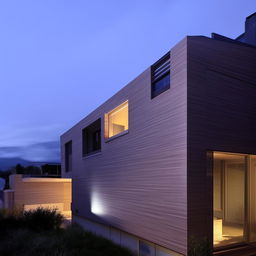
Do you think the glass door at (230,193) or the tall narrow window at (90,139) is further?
the tall narrow window at (90,139)

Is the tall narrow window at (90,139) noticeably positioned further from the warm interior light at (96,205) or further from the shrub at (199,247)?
the shrub at (199,247)

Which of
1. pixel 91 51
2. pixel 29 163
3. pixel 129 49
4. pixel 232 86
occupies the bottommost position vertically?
pixel 29 163

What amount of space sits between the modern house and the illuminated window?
3.45 feet

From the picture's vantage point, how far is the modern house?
525 centimetres

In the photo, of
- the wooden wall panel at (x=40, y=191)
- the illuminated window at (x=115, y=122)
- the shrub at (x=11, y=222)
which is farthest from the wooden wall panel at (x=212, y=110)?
the wooden wall panel at (x=40, y=191)

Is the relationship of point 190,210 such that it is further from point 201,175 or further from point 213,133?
point 213,133

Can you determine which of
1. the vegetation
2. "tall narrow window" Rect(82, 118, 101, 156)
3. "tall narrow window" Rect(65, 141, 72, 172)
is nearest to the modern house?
the vegetation

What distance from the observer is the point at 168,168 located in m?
5.75

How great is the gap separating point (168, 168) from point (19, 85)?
73780 mm

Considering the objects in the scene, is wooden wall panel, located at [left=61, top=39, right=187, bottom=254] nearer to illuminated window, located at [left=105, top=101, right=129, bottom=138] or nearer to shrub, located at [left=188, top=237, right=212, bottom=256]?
shrub, located at [left=188, top=237, right=212, bottom=256]

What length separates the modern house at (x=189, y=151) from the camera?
5.25 m

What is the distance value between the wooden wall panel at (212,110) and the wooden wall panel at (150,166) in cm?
19

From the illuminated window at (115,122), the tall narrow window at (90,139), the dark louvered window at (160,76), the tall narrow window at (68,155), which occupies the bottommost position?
the tall narrow window at (68,155)

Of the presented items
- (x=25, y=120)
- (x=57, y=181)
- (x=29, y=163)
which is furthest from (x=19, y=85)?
(x=57, y=181)
